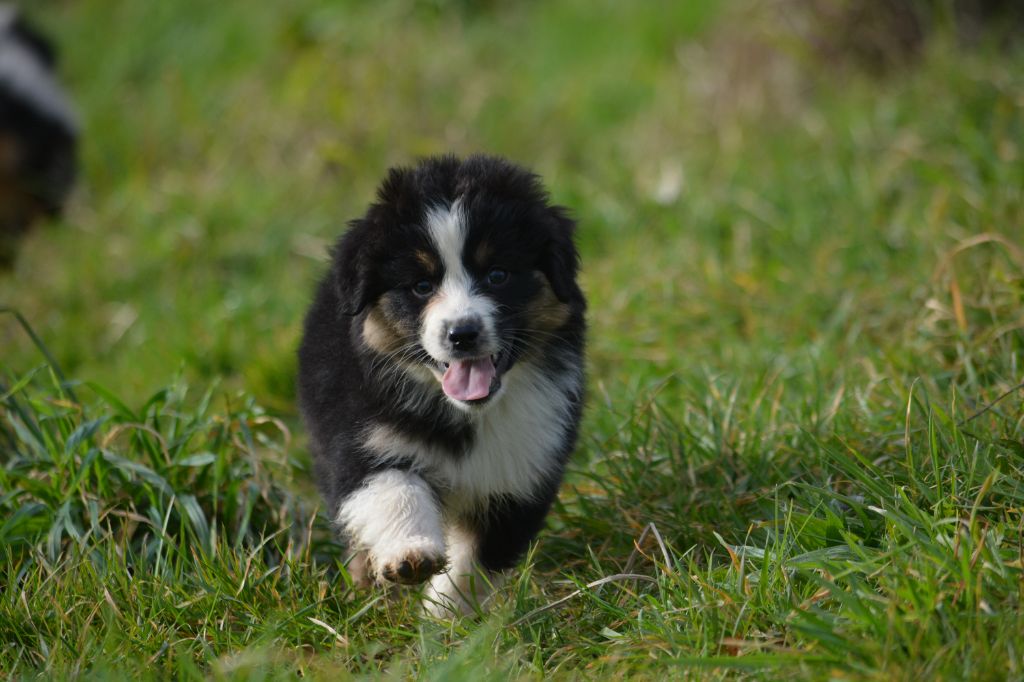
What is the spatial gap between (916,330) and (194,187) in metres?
4.65

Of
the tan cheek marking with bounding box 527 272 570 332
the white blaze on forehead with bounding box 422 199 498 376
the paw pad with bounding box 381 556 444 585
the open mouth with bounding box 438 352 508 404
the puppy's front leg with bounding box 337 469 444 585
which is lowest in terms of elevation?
the paw pad with bounding box 381 556 444 585

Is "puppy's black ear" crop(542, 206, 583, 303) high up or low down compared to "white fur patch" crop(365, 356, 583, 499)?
up

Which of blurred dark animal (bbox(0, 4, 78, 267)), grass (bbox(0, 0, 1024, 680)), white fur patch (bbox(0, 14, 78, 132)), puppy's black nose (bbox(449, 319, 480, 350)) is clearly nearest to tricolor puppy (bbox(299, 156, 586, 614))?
puppy's black nose (bbox(449, 319, 480, 350))

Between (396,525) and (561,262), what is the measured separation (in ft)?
2.89

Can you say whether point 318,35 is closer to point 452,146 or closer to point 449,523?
point 452,146

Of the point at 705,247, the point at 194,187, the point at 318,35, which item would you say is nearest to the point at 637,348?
the point at 705,247

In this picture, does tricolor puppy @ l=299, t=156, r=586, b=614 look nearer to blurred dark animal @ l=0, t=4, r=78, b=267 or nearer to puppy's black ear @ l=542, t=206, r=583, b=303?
puppy's black ear @ l=542, t=206, r=583, b=303

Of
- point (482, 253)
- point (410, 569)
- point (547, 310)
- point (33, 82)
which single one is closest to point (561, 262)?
point (547, 310)

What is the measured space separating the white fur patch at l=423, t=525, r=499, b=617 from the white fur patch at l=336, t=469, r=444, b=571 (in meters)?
0.19

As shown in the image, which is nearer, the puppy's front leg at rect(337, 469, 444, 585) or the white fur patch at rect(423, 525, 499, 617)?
the puppy's front leg at rect(337, 469, 444, 585)

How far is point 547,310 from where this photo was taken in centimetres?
334

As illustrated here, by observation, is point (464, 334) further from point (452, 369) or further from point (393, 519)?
point (393, 519)

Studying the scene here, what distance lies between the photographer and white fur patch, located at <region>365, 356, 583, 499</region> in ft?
10.7

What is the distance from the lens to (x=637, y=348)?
4934mm
